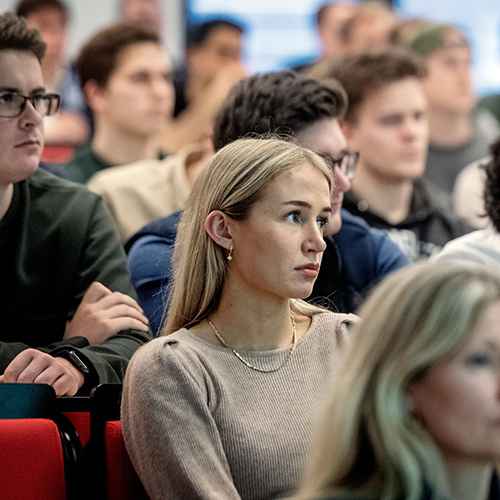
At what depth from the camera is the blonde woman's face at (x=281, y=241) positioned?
5.96 feet

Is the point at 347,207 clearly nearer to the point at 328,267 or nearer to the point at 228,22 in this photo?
the point at 328,267

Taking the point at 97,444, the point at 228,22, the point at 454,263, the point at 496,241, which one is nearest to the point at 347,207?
the point at 496,241

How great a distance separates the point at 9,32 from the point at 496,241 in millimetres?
1402

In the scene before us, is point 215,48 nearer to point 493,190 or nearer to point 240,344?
point 493,190

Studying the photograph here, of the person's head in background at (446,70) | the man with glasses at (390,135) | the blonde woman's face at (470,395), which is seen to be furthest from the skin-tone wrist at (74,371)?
the person's head in background at (446,70)

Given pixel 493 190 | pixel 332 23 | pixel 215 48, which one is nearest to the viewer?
pixel 493 190

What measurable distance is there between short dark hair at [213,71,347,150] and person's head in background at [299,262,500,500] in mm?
1278

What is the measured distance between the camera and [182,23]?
23.8 ft

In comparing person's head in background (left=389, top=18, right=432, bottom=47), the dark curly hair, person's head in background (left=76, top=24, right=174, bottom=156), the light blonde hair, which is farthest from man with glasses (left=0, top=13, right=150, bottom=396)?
person's head in background (left=389, top=18, right=432, bottom=47)

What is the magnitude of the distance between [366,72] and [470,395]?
244cm

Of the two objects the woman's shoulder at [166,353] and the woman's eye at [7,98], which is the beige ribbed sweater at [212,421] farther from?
the woman's eye at [7,98]

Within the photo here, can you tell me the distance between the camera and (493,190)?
9.02ft

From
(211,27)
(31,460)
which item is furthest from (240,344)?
(211,27)

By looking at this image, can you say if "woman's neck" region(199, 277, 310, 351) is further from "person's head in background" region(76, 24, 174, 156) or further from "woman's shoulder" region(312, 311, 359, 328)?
"person's head in background" region(76, 24, 174, 156)
